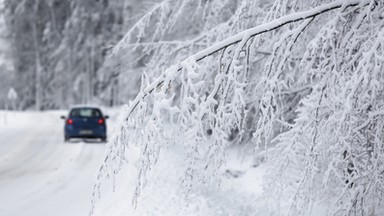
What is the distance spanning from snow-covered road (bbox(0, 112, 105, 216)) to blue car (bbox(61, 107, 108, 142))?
0.51 m

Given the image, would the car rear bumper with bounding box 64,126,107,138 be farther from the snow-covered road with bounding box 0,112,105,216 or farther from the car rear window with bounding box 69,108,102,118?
the car rear window with bounding box 69,108,102,118

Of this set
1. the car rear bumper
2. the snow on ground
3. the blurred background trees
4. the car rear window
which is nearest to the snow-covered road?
the snow on ground

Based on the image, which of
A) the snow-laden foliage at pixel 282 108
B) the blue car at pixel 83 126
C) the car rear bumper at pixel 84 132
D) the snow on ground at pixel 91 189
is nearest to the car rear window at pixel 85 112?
the blue car at pixel 83 126

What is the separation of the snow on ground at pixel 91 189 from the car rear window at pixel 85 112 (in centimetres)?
290

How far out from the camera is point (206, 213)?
24.3 feet

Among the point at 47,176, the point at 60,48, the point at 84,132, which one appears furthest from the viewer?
the point at 60,48

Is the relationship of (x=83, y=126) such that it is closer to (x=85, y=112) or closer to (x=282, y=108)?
(x=85, y=112)

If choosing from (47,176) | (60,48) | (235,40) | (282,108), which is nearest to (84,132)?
(47,176)

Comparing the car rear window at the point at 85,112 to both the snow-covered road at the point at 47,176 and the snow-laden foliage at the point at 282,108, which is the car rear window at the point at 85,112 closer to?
the snow-covered road at the point at 47,176

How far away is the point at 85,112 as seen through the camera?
17.5 meters

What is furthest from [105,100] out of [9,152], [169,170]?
[169,170]

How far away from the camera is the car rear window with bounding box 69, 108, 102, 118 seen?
56.1 ft

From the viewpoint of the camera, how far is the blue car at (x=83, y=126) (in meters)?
16.5

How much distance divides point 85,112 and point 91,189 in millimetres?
9310
